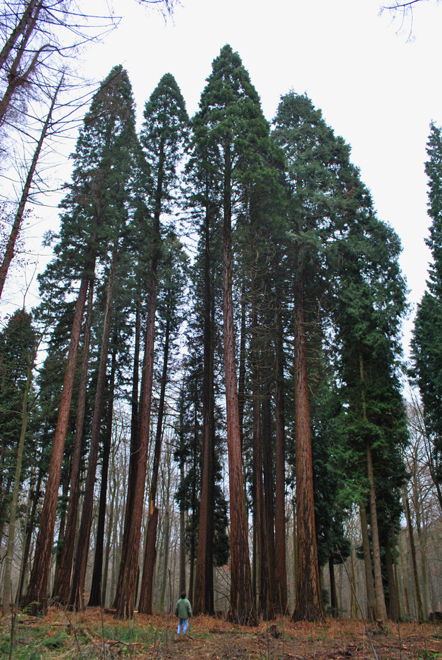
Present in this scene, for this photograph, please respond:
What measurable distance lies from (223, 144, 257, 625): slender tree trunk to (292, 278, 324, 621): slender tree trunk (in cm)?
161

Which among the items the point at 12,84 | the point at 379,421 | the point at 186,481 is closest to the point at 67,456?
the point at 186,481

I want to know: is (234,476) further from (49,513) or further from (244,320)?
(244,320)

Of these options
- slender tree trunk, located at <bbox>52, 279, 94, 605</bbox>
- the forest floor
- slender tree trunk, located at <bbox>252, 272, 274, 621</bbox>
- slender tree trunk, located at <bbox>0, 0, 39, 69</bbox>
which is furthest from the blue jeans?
slender tree trunk, located at <bbox>0, 0, 39, 69</bbox>

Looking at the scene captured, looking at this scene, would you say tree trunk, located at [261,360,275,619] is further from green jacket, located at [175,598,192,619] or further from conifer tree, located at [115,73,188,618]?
green jacket, located at [175,598,192,619]

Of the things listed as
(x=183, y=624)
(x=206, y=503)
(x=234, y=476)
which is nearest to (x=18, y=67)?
(x=234, y=476)

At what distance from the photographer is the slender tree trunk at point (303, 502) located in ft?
35.8

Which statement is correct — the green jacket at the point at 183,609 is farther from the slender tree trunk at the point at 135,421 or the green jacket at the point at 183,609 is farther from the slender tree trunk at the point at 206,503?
the slender tree trunk at the point at 135,421

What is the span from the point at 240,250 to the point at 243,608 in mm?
10237

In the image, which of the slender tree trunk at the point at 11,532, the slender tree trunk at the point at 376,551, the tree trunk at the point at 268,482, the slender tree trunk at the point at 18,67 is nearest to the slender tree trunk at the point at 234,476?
the tree trunk at the point at 268,482

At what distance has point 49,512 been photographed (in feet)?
36.2

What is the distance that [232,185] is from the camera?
13.3m

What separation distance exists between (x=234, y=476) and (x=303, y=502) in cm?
249

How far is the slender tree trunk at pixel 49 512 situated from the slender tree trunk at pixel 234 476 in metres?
4.63

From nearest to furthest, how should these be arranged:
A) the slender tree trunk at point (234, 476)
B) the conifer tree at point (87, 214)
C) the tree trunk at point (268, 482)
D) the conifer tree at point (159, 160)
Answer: the slender tree trunk at point (234, 476) < the conifer tree at point (87, 214) < the conifer tree at point (159, 160) < the tree trunk at point (268, 482)
